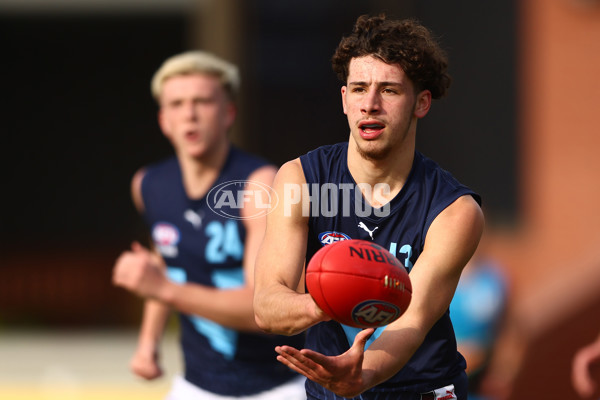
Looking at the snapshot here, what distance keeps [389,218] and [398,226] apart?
0.15 feet

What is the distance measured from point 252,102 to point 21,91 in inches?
173

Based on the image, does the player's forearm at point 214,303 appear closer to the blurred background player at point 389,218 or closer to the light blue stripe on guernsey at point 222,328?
the light blue stripe on guernsey at point 222,328

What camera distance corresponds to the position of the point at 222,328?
5254 millimetres

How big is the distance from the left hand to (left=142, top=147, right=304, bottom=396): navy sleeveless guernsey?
6.78 ft

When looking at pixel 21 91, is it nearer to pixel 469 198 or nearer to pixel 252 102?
pixel 252 102

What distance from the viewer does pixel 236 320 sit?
196 inches

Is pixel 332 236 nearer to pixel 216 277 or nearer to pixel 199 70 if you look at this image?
pixel 216 277

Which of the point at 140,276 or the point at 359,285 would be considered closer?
the point at 359,285

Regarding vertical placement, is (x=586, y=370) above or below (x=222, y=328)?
above

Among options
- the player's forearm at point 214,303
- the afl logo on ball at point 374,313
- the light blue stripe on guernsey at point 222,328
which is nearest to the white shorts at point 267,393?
the light blue stripe on guernsey at point 222,328

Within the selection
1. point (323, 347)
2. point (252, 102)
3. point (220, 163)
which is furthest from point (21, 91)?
point (323, 347)

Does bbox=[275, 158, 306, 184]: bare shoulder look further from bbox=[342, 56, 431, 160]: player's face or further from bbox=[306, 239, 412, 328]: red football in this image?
bbox=[306, 239, 412, 328]: red football

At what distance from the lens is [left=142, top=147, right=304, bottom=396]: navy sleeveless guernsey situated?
17.1 ft

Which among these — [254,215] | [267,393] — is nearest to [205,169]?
[254,215]
